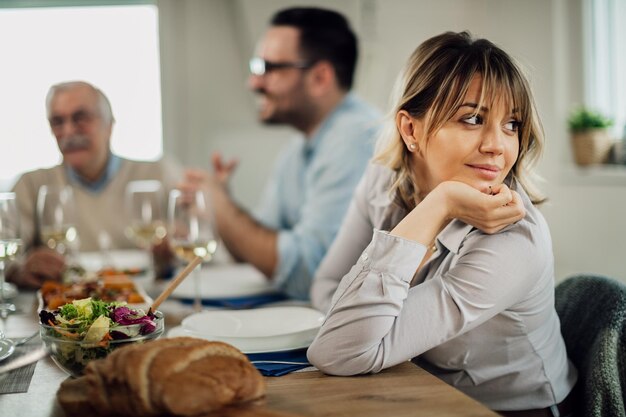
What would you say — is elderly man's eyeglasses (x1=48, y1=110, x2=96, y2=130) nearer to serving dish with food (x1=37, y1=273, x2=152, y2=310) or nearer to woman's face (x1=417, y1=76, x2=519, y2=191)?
serving dish with food (x1=37, y1=273, x2=152, y2=310)

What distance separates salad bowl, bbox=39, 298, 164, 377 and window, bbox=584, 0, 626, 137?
275 cm

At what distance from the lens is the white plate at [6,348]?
1.03 metres

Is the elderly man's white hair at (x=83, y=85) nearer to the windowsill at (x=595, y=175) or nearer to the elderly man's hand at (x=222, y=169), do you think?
the elderly man's hand at (x=222, y=169)

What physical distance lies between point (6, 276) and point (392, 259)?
3.87 ft

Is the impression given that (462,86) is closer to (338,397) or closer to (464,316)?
(464,316)

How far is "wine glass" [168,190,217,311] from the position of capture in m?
1.44

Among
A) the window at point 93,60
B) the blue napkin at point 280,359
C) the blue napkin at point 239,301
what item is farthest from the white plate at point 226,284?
the window at point 93,60

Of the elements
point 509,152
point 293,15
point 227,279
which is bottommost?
point 227,279

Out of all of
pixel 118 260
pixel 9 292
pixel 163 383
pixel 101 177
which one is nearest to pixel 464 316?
pixel 163 383

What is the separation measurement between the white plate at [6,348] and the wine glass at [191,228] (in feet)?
1.31

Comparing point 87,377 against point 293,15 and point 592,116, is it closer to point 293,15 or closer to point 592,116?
point 293,15

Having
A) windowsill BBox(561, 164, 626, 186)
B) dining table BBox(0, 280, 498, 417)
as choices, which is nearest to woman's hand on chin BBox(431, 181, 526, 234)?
dining table BBox(0, 280, 498, 417)

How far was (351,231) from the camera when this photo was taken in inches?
57.8

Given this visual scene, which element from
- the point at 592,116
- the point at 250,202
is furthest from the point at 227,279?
the point at 250,202
